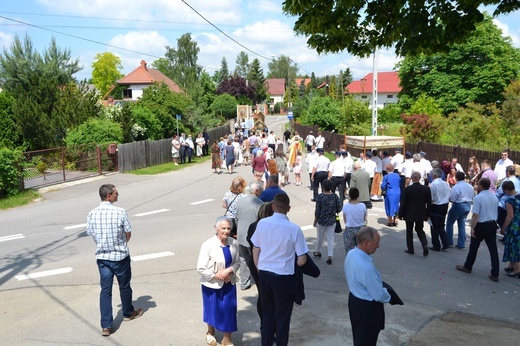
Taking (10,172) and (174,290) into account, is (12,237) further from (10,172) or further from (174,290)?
(174,290)

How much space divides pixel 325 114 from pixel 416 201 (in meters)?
31.1

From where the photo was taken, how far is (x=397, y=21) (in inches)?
279

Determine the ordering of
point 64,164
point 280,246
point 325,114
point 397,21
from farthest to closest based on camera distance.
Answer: point 325,114, point 64,164, point 397,21, point 280,246

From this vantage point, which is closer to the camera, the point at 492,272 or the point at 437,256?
the point at 492,272

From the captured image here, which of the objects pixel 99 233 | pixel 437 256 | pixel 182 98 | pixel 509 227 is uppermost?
pixel 182 98

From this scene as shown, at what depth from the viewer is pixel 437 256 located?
925 cm

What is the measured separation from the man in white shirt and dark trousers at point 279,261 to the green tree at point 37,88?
2311 cm

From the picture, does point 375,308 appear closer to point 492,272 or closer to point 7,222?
point 492,272

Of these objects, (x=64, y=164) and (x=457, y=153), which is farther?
(x=64, y=164)

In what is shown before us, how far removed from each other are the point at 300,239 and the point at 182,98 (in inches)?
1079

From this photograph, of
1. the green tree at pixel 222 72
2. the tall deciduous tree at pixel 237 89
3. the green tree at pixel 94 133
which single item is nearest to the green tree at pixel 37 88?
the green tree at pixel 94 133

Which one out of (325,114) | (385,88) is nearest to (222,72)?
(385,88)

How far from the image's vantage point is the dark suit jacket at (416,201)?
9000 millimetres

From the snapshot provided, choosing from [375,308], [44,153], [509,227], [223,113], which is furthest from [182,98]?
[223,113]
